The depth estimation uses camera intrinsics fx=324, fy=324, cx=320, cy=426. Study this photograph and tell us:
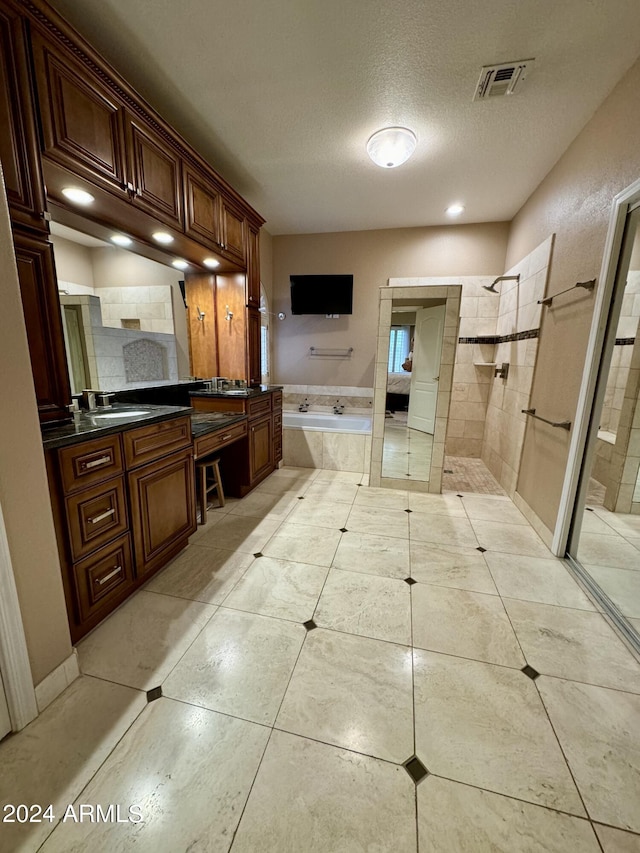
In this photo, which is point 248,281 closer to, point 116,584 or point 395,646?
point 116,584

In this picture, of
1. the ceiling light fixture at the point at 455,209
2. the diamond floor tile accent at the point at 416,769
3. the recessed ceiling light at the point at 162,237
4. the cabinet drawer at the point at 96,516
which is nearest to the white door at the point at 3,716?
the cabinet drawer at the point at 96,516

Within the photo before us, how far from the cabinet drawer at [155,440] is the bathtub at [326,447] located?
5.79 ft

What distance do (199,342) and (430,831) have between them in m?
3.25

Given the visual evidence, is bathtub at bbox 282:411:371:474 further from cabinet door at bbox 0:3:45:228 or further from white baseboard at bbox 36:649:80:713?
cabinet door at bbox 0:3:45:228

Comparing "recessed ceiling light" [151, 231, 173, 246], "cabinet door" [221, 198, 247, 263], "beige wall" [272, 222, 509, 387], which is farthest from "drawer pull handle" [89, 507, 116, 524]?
"beige wall" [272, 222, 509, 387]

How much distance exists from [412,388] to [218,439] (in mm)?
1917

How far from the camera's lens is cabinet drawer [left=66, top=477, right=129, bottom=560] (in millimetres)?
1359

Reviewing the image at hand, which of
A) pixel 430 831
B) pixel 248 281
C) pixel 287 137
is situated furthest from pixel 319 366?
pixel 430 831

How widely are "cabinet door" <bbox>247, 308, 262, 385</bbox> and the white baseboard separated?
2456mm

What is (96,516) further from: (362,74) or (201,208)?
(362,74)

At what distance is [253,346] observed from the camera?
3.28 metres

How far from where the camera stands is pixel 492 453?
12.2 feet

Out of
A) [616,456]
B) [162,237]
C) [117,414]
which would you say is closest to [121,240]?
[162,237]

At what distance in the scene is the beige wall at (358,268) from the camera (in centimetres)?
Answer: 383
